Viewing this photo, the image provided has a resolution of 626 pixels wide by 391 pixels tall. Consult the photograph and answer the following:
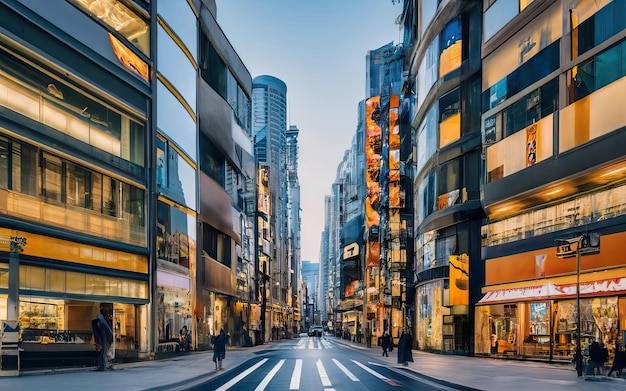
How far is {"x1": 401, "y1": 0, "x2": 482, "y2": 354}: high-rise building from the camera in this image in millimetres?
44438

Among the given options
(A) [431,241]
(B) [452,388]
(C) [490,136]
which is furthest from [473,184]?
(B) [452,388]

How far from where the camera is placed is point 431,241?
170 feet

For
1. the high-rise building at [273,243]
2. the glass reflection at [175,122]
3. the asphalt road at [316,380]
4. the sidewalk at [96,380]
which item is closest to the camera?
the sidewalk at [96,380]

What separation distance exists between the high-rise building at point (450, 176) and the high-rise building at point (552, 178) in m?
2.11

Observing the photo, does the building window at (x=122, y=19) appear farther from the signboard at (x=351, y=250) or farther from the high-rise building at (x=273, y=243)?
the signboard at (x=351, y=250)

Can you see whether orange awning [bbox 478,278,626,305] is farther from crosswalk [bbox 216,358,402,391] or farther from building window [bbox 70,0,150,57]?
building window [bbox 70,0,150,57]

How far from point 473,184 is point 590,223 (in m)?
14.6

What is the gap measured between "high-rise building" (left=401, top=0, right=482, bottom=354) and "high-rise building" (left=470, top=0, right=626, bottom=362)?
6.91ft

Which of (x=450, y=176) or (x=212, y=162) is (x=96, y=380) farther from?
(x=212, y=162)

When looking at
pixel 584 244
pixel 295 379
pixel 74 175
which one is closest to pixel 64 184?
pixel 74 175

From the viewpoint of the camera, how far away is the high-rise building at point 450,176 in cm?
4444

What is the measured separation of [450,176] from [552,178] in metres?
15.4

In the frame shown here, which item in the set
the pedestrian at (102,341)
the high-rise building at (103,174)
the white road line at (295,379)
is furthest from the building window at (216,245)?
the white road line at (295,379)

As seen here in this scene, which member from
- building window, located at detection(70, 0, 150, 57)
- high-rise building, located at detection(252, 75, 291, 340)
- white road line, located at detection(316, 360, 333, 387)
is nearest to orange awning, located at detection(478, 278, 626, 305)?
white road line, located at detection(316, 360, 333, 387)
